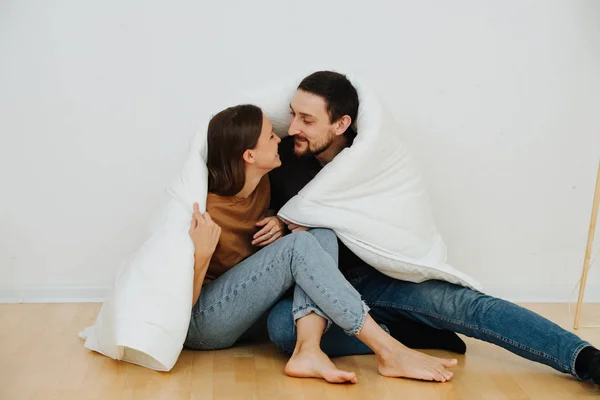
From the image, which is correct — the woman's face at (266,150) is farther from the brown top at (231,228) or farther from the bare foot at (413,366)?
the bare foot at (413,366)

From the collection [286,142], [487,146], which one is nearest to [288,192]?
[286,142]

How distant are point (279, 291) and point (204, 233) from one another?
10.9 inches

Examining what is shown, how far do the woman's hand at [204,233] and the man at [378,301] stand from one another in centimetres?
28

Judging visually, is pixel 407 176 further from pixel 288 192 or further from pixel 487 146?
pixel 487 146

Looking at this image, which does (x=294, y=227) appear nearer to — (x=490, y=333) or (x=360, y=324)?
(x=360, y=324)

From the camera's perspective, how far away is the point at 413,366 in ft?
7.73

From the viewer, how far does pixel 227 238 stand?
255 cm

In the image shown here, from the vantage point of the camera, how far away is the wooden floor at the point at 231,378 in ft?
7.27

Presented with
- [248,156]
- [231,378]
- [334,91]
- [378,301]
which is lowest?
[231,378]

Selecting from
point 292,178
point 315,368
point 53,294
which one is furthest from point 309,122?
point 53,294

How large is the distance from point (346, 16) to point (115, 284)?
1310 millimetres

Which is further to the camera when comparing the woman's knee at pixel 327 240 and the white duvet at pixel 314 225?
the woman's knee at pixel 327 240

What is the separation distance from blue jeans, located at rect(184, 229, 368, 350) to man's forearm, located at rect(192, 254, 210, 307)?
0.20 ft

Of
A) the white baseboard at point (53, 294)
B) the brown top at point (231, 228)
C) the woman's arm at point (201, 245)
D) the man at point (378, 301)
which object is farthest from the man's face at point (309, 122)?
the white baseboard at point (53, 294)
